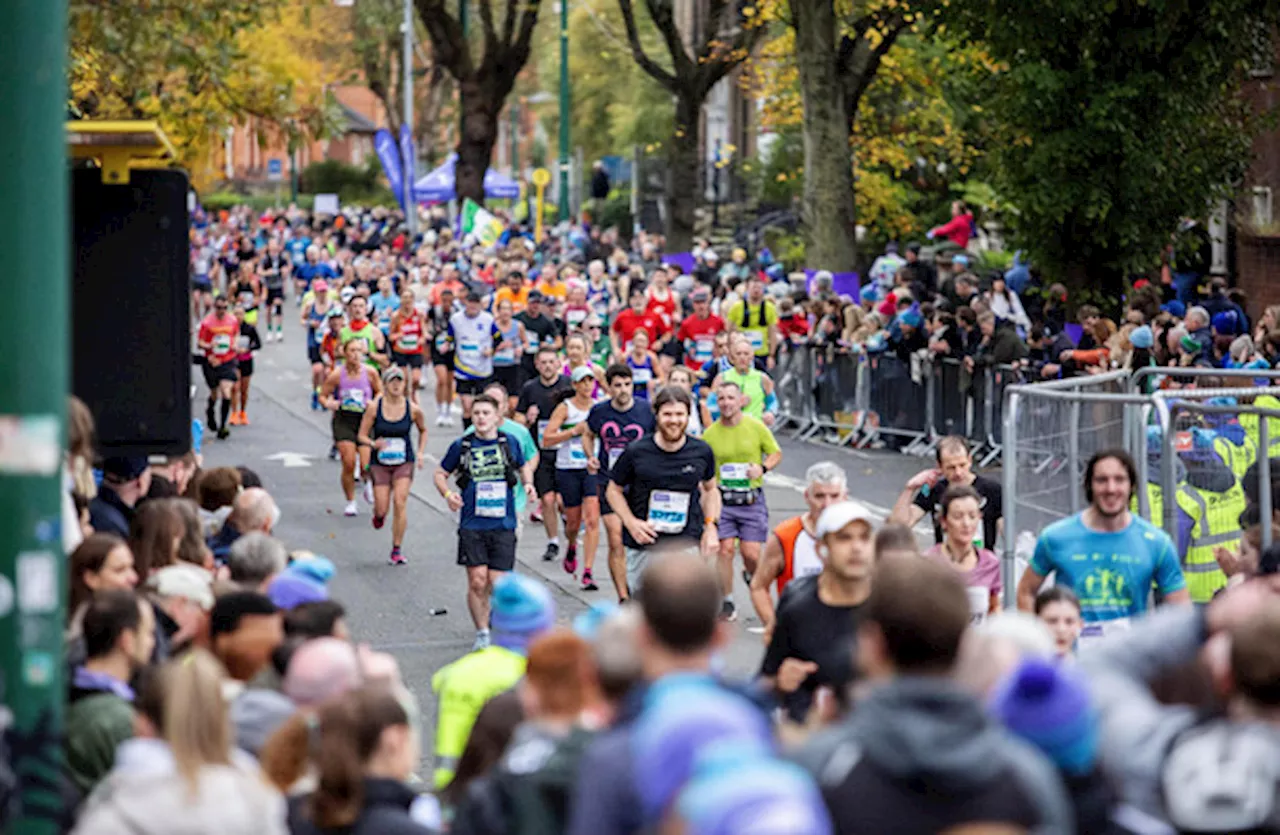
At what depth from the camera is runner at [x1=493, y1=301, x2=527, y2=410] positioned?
22.6 m

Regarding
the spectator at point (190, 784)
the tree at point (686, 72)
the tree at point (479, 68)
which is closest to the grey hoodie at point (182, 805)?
the spectator at point (190, 784)

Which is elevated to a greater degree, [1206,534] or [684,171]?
[684,171]

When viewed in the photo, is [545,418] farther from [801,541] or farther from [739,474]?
[801,541]

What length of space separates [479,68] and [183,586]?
4264 cm

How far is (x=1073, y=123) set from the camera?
2197cm

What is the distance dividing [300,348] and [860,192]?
10773 millimetres

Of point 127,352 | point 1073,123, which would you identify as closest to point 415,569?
point 127,352

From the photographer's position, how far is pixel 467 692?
645cm

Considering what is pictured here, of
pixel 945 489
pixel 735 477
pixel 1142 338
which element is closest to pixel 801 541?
pixel 945 489

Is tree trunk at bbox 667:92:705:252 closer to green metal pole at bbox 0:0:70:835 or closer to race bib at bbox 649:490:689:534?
race bib at bbox 649:490:689:534

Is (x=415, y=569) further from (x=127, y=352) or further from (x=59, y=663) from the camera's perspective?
(x=59, y=663)

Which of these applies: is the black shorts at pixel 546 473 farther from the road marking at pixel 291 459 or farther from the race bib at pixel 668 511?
the road marking at pixel 291 459

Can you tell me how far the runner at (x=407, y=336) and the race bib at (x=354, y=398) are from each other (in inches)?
250

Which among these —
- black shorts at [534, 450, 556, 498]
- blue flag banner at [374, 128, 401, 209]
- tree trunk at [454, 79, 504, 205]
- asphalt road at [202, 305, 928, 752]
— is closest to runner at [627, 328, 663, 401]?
asphalt road at [202, 305, 928, 752]
